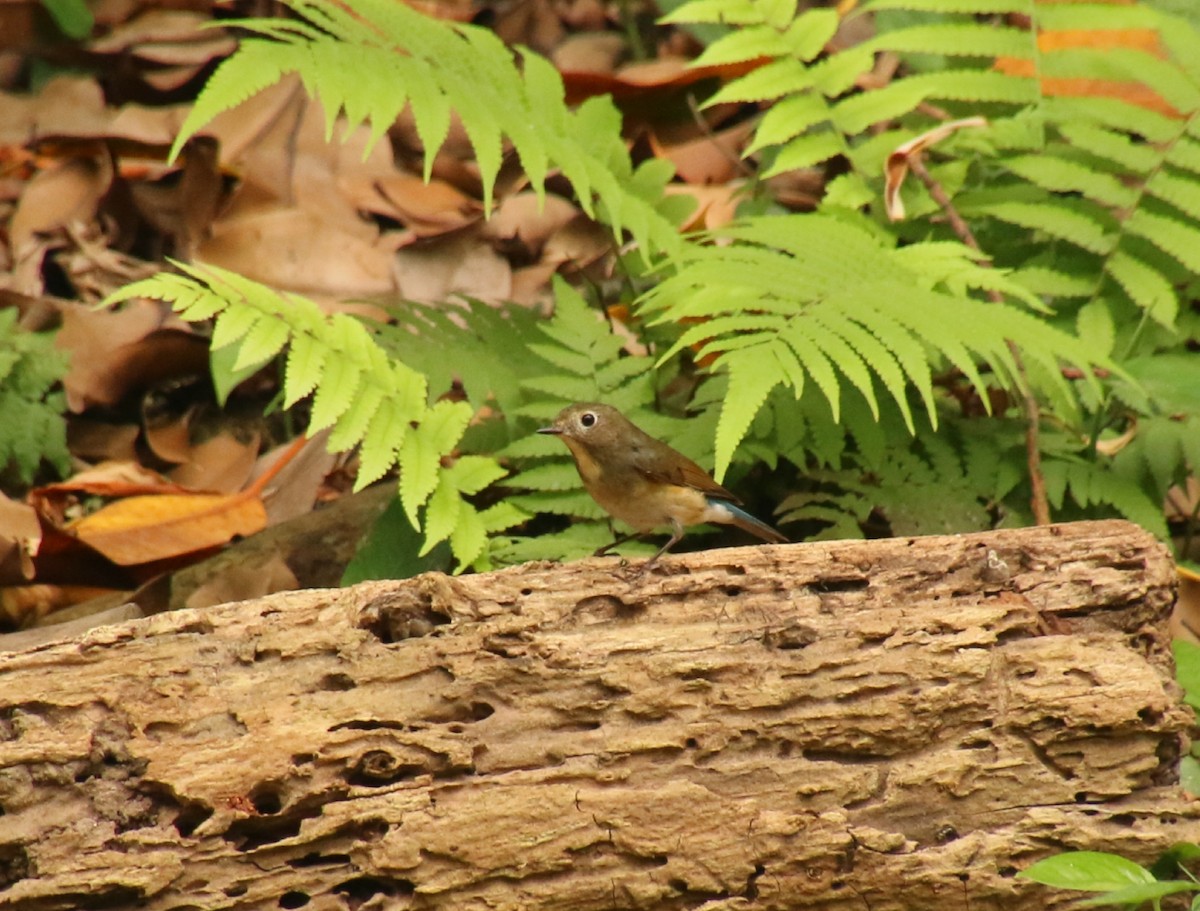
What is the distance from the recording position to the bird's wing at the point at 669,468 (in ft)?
13.7

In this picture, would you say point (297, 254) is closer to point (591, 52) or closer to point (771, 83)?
point (771, 83)

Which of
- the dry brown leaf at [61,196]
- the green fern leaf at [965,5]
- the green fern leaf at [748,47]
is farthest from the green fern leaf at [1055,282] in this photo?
the dry brown leaf at [61,196]

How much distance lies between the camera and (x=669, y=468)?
4.23 meters

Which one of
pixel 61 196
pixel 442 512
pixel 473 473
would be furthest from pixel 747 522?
pixel 61 196

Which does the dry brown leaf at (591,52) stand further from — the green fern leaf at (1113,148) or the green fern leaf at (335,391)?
the green fern leaf at (335,391)

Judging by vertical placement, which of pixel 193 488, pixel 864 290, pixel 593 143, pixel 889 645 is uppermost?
pixel 593 143

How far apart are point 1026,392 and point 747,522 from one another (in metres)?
0.98

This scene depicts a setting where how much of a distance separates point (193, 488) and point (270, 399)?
0.70 meters

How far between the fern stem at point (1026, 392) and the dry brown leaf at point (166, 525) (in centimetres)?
264

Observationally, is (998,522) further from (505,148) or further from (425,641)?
(505,148)

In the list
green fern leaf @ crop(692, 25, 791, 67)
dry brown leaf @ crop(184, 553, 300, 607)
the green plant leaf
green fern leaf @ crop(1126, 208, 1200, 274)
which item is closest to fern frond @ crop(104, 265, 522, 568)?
dry brown leaf @ crop(184, 553, 300, 607)

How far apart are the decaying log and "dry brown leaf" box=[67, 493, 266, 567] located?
1615 mm

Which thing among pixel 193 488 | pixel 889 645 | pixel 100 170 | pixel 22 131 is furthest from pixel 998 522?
pixel 22 131

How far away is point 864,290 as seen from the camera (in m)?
4.01
